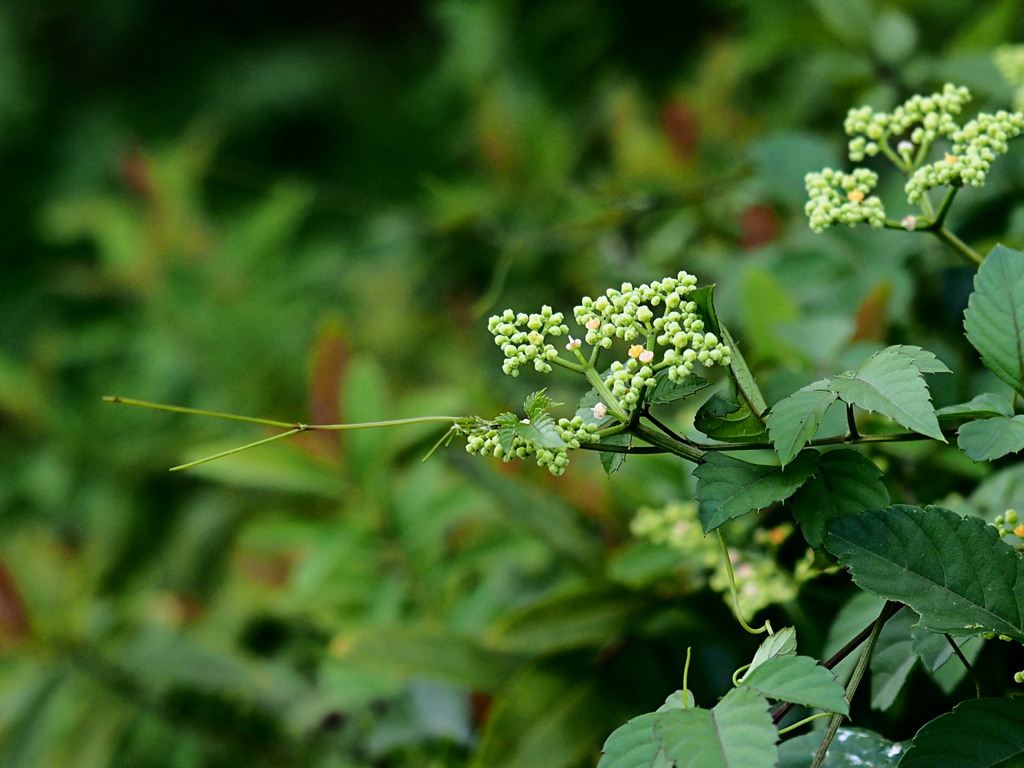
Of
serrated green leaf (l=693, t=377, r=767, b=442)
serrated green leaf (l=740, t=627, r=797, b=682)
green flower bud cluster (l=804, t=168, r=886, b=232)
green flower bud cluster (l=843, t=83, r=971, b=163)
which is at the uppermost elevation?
green flower bud cluster (l=843, t=83, r=971, b=163)

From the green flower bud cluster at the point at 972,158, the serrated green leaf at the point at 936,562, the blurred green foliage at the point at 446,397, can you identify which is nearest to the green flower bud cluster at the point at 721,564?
the blurred green foliage at the point at 446,397

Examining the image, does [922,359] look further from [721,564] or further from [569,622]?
[569,622]

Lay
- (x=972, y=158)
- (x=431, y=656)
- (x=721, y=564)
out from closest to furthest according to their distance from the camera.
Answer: (x=972, y=158) → (x=721, y=564) → (x=431, y=656)

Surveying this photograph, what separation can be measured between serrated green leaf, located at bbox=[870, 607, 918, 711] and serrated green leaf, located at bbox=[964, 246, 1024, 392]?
0.15m

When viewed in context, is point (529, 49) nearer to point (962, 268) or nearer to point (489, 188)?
point (489, 188)

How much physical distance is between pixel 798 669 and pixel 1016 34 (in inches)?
44.0

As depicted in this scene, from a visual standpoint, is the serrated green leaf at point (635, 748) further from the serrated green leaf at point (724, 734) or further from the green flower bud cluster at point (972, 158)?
the green flower bud cluster at point (972, 158)

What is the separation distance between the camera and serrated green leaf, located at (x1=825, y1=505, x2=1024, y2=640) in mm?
424

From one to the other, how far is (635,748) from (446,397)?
76 centimetres

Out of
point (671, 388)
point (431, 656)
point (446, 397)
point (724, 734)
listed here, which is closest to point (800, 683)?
point (724, 734)

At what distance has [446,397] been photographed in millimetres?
1130

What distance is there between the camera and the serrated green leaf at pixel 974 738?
406 mm

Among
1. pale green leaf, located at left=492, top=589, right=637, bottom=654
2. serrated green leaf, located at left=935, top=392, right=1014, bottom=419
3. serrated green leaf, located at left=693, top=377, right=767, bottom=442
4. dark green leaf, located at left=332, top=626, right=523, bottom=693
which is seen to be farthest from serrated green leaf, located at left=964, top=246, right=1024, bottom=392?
dark green leaf, located at left=332, top=626, right=523, bottom=693

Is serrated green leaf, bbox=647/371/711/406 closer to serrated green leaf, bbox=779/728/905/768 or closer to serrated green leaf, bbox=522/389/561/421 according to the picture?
serrated green leaf, bbox=522/389/561/421
